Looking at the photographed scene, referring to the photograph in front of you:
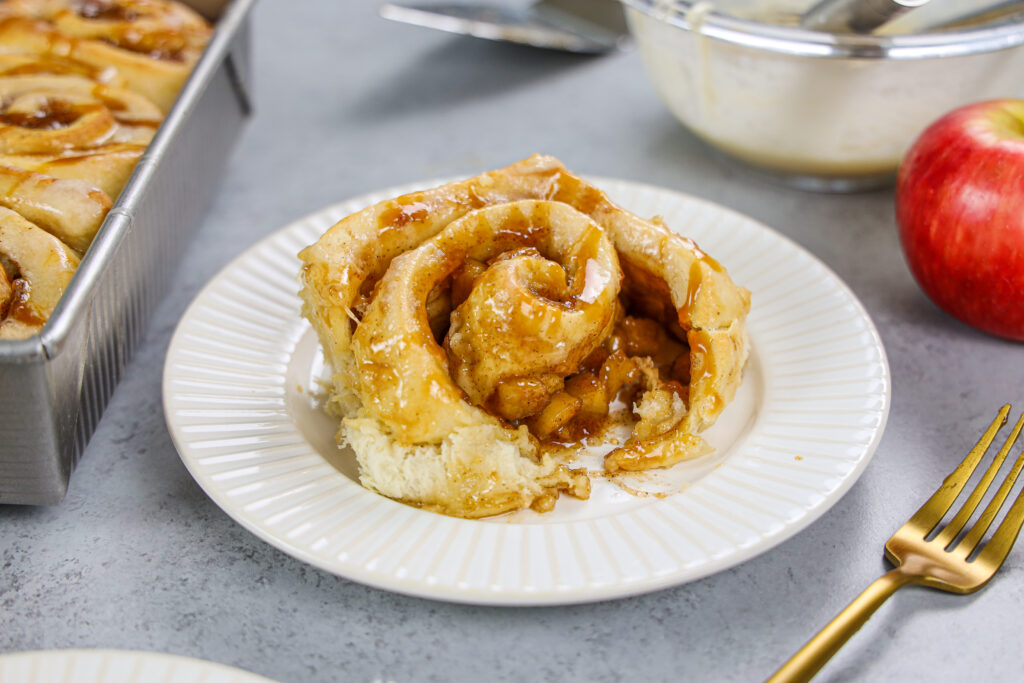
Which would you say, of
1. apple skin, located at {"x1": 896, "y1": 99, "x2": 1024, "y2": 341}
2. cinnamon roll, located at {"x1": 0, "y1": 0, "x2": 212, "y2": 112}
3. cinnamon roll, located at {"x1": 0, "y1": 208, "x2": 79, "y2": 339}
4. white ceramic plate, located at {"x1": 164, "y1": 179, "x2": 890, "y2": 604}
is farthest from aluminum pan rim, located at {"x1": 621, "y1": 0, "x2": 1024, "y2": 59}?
cinnamon roll, located at {"x1": 0, "y1": 208, "x2": 79, "y2": 339}

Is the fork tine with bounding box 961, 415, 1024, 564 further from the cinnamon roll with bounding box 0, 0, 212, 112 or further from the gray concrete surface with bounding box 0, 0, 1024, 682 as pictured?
the cinnamon roll with bounding box 0, 0, 212, 112

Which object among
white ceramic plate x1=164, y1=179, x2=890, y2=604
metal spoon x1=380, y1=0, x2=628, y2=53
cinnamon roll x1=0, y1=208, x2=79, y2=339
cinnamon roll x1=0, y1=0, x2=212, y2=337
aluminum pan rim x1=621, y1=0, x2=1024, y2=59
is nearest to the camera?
white ceramic plate x1=164, y1=179, x2=890, y2=604

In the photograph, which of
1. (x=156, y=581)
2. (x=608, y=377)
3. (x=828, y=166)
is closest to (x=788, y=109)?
(x=828, y=166)

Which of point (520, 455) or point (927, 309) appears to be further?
point (927, 309)

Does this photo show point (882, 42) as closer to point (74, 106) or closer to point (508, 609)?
point (508, 609)

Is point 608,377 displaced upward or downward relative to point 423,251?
downward

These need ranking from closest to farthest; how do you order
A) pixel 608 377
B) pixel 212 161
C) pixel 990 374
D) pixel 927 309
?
pixel 608 377 < pixel 990 374 < pixel 927 309 < pixel 212 161

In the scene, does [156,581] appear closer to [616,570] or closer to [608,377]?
[616,570]
